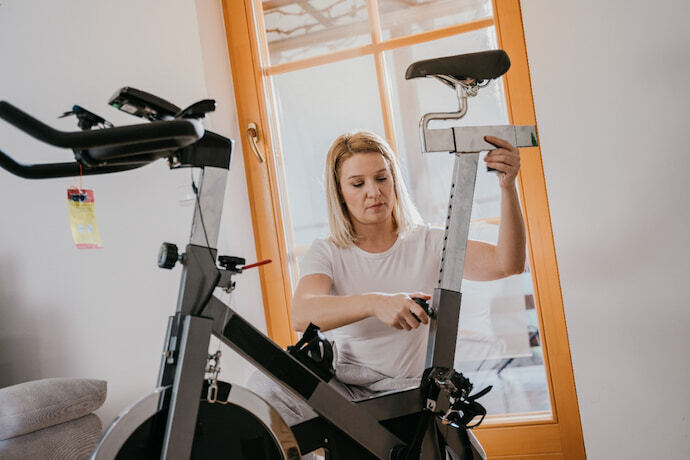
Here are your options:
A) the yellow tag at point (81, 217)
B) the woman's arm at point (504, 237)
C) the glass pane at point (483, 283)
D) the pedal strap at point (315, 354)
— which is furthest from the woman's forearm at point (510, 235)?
the yellow tag at point (81, 217)

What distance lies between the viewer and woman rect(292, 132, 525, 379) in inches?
51.7

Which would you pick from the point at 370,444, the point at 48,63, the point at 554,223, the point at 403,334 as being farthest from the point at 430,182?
the point at 48,63

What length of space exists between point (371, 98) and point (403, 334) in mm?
712

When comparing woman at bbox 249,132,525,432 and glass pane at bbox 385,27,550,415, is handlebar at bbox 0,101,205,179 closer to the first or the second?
woman at bbox 249,132,525,432

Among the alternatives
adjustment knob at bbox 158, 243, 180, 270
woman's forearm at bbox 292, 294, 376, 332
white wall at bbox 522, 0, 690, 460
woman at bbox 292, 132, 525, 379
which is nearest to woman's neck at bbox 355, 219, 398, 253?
woman at bbox 292, 132, 525, 379

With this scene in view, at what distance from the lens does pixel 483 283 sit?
1.62 m

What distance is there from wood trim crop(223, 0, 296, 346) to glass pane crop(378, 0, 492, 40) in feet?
1.31

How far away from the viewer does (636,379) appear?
1.29 m

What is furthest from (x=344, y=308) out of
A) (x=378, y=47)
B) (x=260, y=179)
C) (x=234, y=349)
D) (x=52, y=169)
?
(x=378, y=47)

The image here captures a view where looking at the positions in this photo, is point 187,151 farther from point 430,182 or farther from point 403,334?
point 430,182

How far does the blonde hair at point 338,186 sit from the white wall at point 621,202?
0.33 m

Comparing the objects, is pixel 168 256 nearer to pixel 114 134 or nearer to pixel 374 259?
pixel 114 134

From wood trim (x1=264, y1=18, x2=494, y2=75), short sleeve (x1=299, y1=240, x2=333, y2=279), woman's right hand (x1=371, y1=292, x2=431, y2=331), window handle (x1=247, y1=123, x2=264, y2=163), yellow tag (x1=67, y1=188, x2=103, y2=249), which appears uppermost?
wood trim (x1=264, y1=18, x2=494, y2=75)

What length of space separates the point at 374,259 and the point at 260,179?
546 mm
